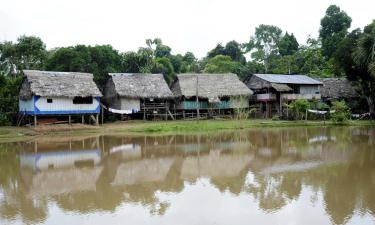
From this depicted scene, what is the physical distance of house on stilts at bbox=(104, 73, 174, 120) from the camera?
2995 centimetres

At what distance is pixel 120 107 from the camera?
30.0 m

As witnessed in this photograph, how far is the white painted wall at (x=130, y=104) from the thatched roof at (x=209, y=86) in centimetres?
389

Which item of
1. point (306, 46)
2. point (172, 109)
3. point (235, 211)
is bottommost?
point (235, 211)

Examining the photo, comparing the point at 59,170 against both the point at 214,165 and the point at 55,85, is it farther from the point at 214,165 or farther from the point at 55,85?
the point at 55,85

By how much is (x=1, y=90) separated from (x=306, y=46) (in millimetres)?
40587

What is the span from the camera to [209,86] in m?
33.6

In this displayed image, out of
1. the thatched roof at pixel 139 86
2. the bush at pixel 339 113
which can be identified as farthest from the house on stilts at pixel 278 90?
the thatched roof at pixel 139 86

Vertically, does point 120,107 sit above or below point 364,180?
above

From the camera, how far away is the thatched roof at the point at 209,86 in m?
32.7

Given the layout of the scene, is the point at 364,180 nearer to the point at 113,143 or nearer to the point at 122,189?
the point at 122,189

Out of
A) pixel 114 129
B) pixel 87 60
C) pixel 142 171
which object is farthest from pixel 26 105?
pixel 142 171

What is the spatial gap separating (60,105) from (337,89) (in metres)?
26.5

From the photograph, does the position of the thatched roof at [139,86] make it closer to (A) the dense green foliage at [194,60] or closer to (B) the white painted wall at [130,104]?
(B) the white painted wall at [130,104]

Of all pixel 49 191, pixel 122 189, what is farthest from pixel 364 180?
pixel 49 191
